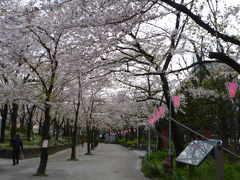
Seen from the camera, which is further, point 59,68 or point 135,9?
point 59,68

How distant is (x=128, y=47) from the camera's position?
11.6 m

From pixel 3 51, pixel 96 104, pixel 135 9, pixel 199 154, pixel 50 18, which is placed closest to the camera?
pixel 135 9

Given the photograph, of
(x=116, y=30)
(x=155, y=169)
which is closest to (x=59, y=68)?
(x=116, y=30)

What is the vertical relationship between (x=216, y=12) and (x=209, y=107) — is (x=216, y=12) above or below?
above

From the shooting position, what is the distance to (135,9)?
7.10 metres

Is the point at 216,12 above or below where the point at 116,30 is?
above

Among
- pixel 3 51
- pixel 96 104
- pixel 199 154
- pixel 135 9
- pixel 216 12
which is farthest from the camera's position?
pixel 96 104

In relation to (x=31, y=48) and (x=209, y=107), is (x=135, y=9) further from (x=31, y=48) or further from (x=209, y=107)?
(x=209, y=107)

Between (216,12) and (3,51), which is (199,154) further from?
(3,51)

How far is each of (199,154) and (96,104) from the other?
24.4 metres

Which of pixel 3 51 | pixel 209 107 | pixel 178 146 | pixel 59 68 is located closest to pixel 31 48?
pixel 3 51

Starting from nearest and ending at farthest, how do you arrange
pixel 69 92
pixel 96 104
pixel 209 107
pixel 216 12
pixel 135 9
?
pixel 135 9 < pixel 216 12 < pixel 209 107 < pixel 69 92 < pixel 96 104

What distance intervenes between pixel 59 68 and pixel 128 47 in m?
3.14

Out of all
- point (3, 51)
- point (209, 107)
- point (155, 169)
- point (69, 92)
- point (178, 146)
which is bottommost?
point (155, 169)
